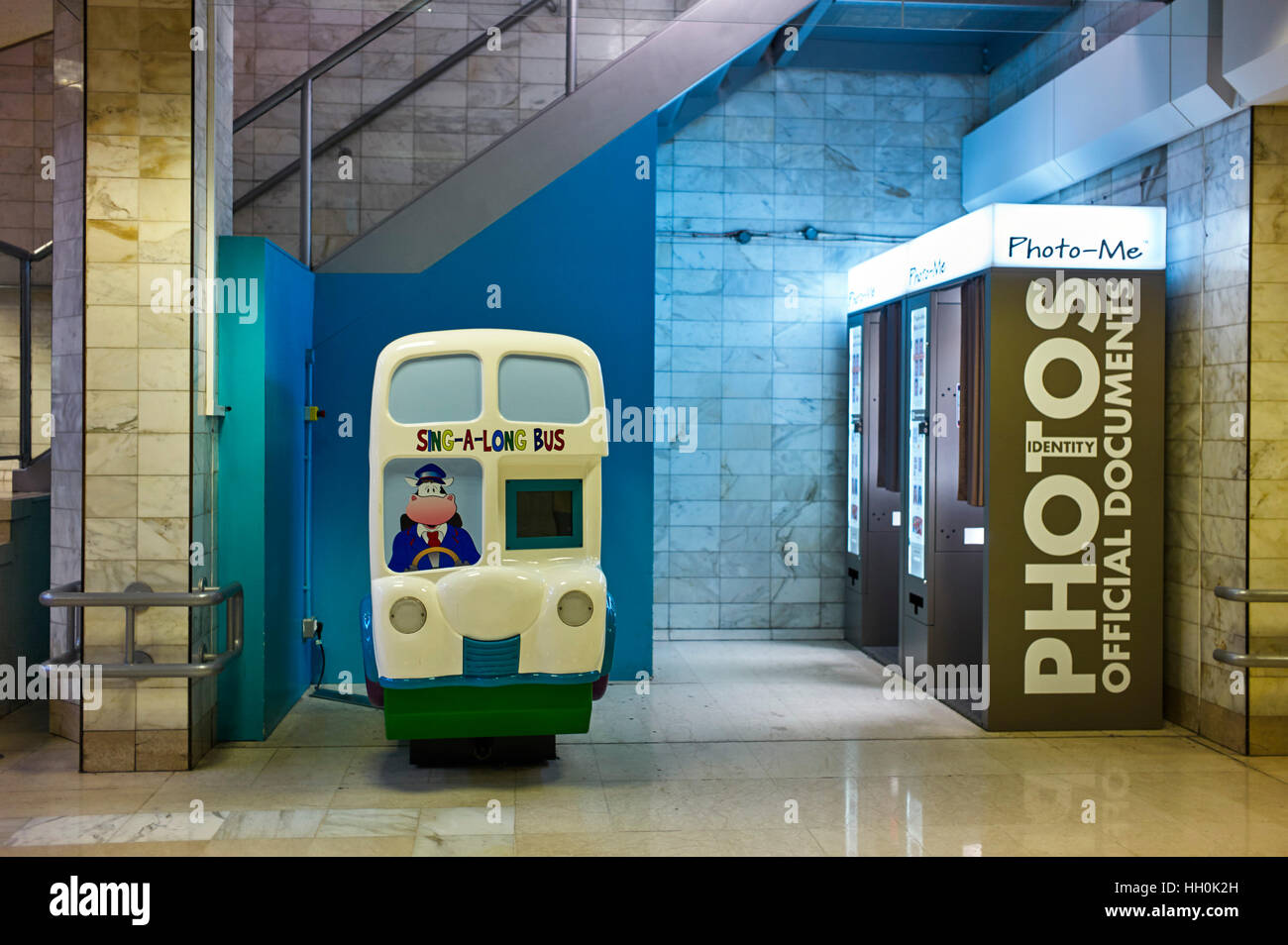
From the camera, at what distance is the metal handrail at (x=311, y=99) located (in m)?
6.40

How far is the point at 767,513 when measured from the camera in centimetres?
839

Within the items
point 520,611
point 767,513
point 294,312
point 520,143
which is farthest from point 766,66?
point 520,611

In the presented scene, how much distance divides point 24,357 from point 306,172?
2.03 m

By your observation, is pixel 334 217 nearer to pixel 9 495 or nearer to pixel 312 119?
pixel 312 119

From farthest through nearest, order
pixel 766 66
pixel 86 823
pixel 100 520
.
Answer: pixel 766 66
pixel 100 520
pixel 86 823

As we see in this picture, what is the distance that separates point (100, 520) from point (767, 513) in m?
4.67

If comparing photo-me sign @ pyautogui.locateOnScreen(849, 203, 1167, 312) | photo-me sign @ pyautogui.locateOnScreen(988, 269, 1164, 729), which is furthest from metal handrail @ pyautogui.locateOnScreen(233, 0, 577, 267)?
photo-me sign @ pyautogui.locateOnScreen(988, 269, 1164, 729)

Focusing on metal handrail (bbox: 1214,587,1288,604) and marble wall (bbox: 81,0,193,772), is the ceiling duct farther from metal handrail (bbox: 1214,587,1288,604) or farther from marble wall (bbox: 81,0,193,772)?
marble wall (bbox: 81,0,193,772)

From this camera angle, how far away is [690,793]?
16.1 ft

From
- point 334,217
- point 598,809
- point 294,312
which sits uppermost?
point 334,217

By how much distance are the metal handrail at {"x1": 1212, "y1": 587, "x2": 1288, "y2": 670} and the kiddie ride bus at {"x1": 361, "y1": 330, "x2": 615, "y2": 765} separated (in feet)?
9.77

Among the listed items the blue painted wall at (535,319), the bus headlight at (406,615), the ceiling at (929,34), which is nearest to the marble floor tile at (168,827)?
the bus headlight at (406,615)

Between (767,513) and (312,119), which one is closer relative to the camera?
(312,119)

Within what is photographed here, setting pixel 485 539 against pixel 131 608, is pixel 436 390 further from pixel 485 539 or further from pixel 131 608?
pixel 131 608
